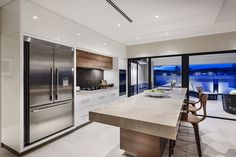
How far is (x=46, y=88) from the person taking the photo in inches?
101

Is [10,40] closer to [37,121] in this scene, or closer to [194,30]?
[37,121]

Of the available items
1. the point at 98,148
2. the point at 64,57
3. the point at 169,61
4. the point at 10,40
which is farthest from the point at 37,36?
the point at 169,61

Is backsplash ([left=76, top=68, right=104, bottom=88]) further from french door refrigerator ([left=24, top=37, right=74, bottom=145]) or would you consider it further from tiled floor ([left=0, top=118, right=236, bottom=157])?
tiled floor ([left=0, top=118, right=236, bottom=157])

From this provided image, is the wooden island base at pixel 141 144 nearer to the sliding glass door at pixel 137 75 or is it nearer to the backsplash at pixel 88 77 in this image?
the backsplash at pixel 88 77

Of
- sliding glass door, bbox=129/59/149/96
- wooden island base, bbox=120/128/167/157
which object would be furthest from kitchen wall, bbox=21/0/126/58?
wooden island base, bbox=120/128/167/157

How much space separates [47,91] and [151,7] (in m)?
2.63

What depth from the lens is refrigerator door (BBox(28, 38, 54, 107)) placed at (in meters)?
2.33

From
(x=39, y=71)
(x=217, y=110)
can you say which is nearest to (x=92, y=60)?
(x=39, y=71)

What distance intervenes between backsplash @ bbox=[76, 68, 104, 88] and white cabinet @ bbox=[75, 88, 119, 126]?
56cm

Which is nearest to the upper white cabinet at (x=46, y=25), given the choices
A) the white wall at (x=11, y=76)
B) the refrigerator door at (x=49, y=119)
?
the white wall at (x=11, y=76)

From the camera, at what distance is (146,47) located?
17.3 feet

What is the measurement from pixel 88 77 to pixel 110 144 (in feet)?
7.66

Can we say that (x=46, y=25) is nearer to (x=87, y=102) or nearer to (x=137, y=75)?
(x=87, y=102)

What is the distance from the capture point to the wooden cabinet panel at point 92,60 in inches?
141
